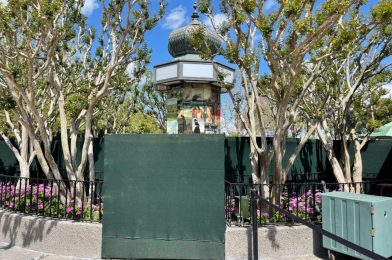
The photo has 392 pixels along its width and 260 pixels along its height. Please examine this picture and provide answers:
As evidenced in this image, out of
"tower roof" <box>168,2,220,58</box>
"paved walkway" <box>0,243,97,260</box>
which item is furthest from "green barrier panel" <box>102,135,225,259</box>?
"tower roof" <box>168,2,220,58</box>

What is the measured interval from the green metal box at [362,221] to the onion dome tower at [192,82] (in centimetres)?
418

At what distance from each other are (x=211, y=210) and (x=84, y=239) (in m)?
2.30

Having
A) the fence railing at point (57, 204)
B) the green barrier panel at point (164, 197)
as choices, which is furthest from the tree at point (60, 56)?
the green barrier panel at point (164, 197)

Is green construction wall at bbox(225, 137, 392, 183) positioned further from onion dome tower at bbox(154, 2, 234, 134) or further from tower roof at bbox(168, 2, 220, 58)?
tower roof at bbox(168, 2, 220, 58)

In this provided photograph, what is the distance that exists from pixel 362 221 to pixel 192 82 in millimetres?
5131

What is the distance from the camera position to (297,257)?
6.16 metres

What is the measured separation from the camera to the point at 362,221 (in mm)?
5340

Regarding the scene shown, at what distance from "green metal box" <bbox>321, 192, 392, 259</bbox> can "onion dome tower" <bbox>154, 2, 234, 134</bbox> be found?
418 cm

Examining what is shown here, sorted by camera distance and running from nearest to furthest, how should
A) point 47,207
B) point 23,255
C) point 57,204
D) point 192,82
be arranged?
point 23,255, point 57,204, point 47,207, point 192,82

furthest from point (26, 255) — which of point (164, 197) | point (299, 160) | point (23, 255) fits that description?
point (299, 160)

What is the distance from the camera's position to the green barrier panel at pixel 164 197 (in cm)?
583

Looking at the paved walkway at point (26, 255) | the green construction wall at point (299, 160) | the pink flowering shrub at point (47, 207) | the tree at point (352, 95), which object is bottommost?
the paved walkway at point (26, 255)

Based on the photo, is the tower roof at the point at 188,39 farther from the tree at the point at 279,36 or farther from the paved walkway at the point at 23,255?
the paved walkway at the point at 23,255

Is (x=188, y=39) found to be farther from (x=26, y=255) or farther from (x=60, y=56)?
(x=26, y=255)
